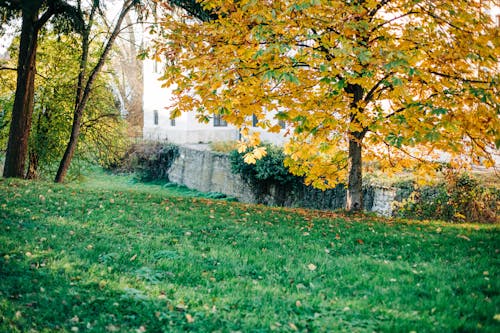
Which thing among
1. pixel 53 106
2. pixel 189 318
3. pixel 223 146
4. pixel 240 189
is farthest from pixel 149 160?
pixel 189 318

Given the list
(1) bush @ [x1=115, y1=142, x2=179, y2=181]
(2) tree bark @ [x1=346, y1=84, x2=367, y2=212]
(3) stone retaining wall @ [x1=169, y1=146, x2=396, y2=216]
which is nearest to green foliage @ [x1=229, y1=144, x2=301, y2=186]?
Result: (3) stone retaining wall @ [x1=169, y1=146, x2=396, y2=216]

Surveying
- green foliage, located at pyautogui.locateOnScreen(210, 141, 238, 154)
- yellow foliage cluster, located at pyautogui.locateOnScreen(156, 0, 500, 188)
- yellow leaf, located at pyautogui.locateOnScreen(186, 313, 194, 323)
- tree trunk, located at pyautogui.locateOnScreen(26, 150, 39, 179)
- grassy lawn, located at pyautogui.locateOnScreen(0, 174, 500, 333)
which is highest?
yellow foliage cluster, located at pyautogui.locateOnScreen(156, 0, 500, 188)

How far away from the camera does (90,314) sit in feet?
13.1

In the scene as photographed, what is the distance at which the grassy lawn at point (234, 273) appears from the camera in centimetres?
399

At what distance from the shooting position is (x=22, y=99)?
512 inches

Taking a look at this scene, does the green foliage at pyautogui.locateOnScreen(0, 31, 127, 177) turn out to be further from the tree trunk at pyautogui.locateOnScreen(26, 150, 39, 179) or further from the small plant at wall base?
the small plant at wall base

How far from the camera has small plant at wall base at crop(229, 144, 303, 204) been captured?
16328mm

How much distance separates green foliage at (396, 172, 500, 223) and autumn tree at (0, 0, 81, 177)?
36.5 ft

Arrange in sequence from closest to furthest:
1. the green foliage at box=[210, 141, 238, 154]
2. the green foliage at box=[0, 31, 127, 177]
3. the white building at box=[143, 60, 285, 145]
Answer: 1. the green foliage at box=[0, 31, 127, 177]
2. the green foliage at box=[210, 141, 238, 154]
3. the white building at box=[143, 60, 285, 145]

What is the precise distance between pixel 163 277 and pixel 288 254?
191 cm

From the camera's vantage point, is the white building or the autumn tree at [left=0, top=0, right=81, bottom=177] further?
the white building

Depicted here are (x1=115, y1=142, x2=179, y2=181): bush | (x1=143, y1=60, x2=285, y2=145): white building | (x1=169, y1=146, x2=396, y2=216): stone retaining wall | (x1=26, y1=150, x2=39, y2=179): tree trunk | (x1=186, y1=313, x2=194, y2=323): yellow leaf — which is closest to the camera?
(x1=186, y1=313, x2=194, y2=323): yellow leaf

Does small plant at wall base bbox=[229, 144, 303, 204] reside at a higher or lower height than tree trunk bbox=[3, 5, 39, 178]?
lower

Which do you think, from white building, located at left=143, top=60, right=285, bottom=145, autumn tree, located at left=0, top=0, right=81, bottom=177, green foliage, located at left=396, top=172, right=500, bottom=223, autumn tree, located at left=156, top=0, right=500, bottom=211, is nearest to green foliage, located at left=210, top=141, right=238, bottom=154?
white building, located at left=143, top=60, right=285, bottom=145
